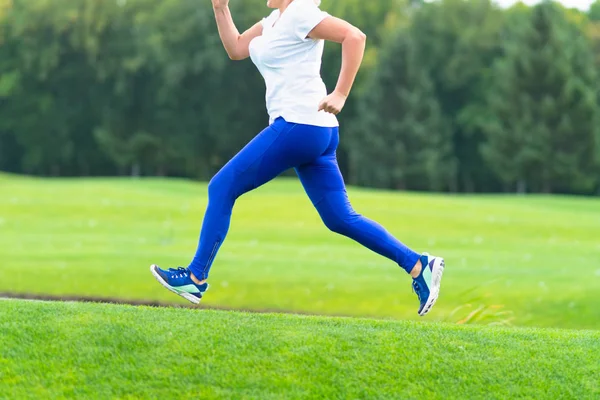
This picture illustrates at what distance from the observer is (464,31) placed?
5828 cm

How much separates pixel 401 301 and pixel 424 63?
4535cm

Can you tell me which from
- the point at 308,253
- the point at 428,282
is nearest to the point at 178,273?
the point at 428,282

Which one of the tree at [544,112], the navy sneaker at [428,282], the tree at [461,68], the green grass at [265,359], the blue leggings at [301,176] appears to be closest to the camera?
the green grass at [265,359]

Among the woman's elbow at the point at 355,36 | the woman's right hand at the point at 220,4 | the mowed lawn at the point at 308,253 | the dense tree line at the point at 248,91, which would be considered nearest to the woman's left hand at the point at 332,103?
the woman's elbow at the point at 355,36

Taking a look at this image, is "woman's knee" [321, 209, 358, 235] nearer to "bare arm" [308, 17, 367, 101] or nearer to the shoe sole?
the shoe sole

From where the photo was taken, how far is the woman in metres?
5.49

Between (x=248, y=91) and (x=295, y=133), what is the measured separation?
174ft

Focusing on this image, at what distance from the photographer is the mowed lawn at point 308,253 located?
40.9ft

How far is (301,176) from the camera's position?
19.5ft

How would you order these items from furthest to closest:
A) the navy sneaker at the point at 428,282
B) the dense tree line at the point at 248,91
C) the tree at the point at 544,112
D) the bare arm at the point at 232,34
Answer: the dense tree line at the point at 248,91, the tree at the point at 544,112, the bare arm at the point at 232,34, the navy sneaker at the point at 428,282

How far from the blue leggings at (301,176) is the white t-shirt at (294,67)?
0.07m

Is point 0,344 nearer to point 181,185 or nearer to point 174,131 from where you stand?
point 181,185

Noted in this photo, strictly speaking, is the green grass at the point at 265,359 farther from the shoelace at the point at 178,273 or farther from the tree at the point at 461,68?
the tree at the point at 461,68

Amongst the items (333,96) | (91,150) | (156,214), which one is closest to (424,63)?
(91,150)
